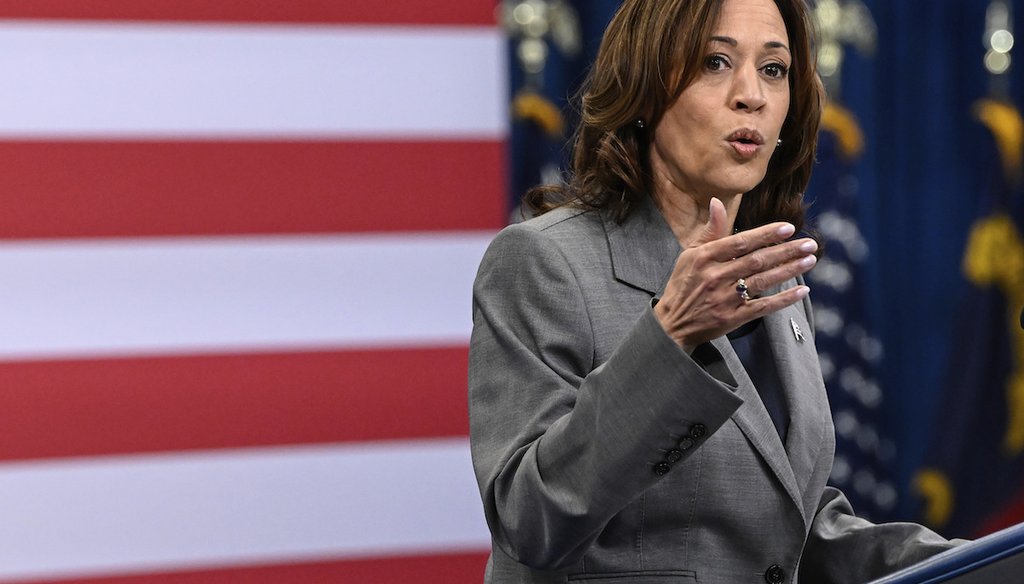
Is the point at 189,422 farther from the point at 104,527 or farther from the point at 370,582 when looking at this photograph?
the point at 370,582

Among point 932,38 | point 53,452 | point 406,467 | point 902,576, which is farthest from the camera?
point 932,38

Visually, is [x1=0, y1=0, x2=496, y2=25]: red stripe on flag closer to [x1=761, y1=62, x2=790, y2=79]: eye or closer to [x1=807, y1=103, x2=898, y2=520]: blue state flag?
[x1=807, y1=103, x2=898, y2=520]: blue state flag

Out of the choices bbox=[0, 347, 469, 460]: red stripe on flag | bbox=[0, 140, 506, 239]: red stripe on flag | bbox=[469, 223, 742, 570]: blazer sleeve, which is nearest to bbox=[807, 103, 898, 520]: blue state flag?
bbox=[0, 140, 506, 239]: red stripe on flag

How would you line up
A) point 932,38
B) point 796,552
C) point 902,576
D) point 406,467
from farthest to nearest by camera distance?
point 932,38 → point 406,467 → point 796,552 → point 902,576

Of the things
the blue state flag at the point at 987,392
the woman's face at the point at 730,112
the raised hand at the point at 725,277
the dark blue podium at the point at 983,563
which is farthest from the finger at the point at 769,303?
the blue state flag at the point at 987,392

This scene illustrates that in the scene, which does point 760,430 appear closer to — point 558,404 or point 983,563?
point 558,404

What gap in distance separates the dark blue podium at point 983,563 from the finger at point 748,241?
0.22 metres

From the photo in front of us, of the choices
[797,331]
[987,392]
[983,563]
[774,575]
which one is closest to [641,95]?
[797,331]

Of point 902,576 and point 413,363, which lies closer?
point 902,576

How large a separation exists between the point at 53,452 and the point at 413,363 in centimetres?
73

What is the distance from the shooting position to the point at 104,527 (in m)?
2.48

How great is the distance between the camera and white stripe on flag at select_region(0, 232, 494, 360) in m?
2.45

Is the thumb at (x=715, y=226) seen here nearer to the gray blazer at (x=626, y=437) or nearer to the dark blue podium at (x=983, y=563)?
the gray blazer at (x=626, y=437)

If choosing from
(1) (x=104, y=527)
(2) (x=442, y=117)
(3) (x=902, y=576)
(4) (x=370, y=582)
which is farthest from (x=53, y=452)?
(3) (x=902, y=576)
